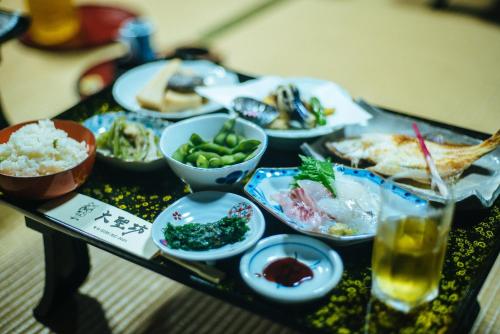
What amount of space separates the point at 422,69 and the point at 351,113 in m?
2.04

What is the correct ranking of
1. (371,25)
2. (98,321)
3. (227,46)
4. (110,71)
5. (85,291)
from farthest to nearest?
(371,25) → (227,46) → (110,71) → (85,291) → (98,321)

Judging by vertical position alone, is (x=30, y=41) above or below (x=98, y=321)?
above

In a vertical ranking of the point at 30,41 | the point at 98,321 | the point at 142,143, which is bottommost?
the point at 98,321

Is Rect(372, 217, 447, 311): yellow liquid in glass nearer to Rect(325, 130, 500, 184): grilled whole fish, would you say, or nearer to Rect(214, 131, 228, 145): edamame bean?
Rect(325, 130, 500, 184): grilled whole fish

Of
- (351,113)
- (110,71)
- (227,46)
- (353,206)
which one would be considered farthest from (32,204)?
(227,46)

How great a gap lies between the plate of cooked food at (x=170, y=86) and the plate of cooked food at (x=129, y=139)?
0.11 metres

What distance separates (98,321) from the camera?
204cm

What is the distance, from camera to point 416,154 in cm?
179

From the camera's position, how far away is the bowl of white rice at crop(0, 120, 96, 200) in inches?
62.1

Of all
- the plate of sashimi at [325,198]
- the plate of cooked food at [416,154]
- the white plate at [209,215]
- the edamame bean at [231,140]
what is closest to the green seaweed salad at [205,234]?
the white plate at [209,215]

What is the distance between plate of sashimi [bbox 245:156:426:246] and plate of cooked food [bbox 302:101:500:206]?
0.11 meters

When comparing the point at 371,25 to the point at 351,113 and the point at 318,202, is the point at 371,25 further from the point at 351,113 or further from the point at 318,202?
the point at 318,202

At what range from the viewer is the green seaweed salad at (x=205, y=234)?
4.63 ft

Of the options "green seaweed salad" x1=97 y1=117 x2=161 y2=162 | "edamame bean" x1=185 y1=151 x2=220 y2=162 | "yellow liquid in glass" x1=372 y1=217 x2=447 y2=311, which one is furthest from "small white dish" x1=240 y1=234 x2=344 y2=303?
"green seaweed salad" x1=97 y1=117 x2=161 y2=162
